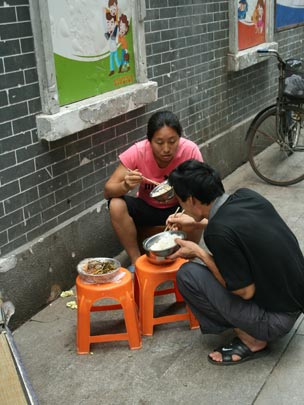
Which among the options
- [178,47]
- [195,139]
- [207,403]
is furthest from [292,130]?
[207,403]

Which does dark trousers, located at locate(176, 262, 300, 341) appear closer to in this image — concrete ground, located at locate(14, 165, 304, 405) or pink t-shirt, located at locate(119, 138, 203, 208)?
concrete ground, located at locate(14, 165, 304, 405)

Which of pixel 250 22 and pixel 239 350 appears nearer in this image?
pixel 239 350

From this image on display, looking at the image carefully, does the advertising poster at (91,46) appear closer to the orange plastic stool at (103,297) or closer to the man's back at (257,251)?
the orange plastic stool at (103,297)

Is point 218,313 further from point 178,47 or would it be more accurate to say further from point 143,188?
point 178,47

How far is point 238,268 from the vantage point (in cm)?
323

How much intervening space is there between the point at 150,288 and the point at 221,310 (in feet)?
1.79

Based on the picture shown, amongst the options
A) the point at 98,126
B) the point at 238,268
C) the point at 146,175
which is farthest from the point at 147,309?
the point at 98,126

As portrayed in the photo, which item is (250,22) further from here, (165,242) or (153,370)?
(153,370)

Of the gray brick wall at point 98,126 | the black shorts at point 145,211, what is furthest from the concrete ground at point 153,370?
the black shorts at point 145,211

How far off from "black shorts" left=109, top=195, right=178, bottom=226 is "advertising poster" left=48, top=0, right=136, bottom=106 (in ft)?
2.93

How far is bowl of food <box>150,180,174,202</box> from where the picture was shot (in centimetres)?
430

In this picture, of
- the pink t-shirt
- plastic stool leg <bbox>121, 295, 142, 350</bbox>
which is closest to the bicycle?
the pink t-shirt

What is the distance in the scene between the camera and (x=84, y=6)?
4.36 m

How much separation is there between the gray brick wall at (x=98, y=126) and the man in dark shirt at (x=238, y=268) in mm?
1135
